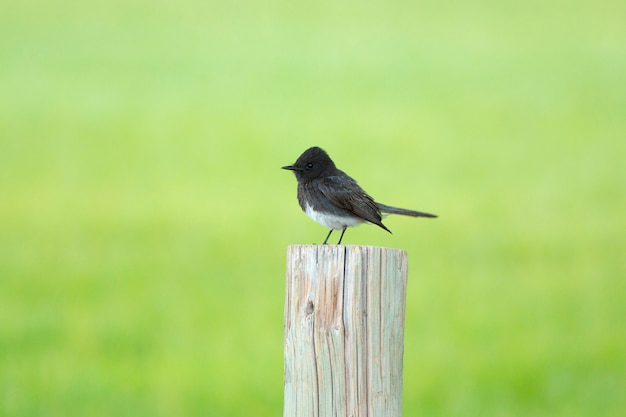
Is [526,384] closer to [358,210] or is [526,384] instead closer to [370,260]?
[358,210]

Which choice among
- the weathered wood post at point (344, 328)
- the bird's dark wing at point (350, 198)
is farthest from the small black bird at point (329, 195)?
the weathered wood post at point (344, 328)

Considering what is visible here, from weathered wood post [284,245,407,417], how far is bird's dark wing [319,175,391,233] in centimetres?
173

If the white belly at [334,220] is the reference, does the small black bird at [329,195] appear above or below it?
above

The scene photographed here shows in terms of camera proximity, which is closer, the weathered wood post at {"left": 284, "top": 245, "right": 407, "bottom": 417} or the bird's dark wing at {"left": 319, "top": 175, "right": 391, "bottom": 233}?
the weathered wood post at {"left": 284, "top": 245, "right": 407, "bottom": 417}

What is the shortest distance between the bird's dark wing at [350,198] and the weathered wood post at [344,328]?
173 centimetres

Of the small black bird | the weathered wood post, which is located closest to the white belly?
the small black bird

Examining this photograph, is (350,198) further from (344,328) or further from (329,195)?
(344,328)

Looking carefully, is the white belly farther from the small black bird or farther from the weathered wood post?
the weathered wood post

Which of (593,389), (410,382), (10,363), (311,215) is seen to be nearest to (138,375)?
(10,363)

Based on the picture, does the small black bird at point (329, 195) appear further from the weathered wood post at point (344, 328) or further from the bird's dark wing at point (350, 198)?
the weathered wood post at point (344, 328)

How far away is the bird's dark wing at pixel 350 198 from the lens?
Answer: 497cm

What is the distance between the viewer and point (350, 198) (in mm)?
5016

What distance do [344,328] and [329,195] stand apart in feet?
6.54

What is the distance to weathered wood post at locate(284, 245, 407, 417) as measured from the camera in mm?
3135
